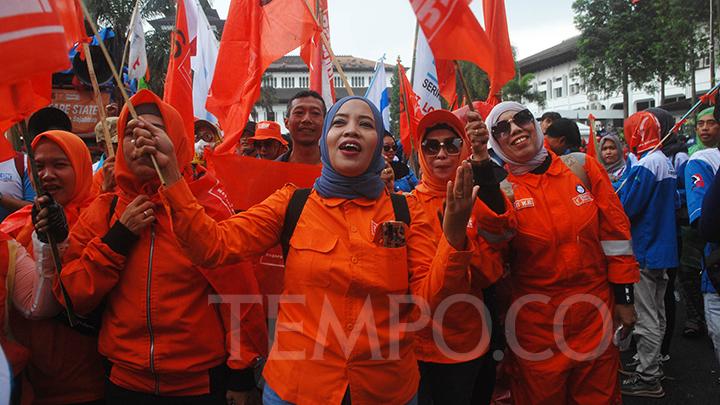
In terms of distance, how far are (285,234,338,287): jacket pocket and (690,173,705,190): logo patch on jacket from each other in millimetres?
3107

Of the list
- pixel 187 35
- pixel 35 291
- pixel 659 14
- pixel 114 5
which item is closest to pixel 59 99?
pixel 187 35

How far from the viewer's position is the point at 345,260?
1932 millimetres

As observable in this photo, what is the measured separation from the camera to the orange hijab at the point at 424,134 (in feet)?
9.30

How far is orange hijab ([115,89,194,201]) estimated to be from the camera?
6.97 feet

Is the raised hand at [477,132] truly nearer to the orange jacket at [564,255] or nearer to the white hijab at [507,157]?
the orange jacket at [564,255]

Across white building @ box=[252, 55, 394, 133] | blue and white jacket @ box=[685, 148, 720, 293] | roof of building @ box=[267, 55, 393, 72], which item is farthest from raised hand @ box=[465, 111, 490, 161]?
roof of building @ box=[267, 55, 393, 72]

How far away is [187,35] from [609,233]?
3584mm

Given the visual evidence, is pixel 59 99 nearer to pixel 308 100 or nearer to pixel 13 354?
pixel 308 100

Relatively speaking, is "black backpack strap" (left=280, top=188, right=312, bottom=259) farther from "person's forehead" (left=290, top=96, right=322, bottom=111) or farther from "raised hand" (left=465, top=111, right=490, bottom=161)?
"person's forehead" (left=290, top=96, right=322, bottom=111)

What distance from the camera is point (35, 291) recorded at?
2113 mm

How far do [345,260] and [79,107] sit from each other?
5057 mm

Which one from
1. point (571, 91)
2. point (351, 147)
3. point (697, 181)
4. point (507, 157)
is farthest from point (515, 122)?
point (571, 91)

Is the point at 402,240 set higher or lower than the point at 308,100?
lower

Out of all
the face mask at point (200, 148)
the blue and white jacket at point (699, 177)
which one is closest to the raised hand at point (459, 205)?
the blue and white jacket at point (699, 177)
